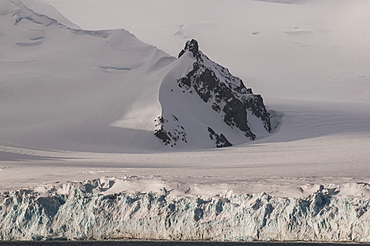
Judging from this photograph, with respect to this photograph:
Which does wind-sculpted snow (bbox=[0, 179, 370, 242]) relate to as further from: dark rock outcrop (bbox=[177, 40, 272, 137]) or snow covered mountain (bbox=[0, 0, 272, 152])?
dark rock outcrop (bbox=[177, 40, 272, 137])

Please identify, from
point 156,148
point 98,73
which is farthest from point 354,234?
point 98,73

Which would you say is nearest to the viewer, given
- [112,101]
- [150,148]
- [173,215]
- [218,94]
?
[173,215]

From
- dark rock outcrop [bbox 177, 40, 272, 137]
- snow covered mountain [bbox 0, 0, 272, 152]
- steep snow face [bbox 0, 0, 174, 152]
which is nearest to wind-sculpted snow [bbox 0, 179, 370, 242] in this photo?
snow covered mountain [bbox 0, 0, 272, 152]

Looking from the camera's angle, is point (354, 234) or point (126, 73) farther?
point (126, 73)

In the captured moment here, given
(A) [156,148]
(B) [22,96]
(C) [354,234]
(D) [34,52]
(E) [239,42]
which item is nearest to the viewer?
(C) [354,234]

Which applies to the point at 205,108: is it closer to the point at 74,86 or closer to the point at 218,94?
the point at 218,94

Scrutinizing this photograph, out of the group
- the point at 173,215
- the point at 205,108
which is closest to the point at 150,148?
the point at 205,108

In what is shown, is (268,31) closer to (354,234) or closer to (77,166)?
(77,166)
